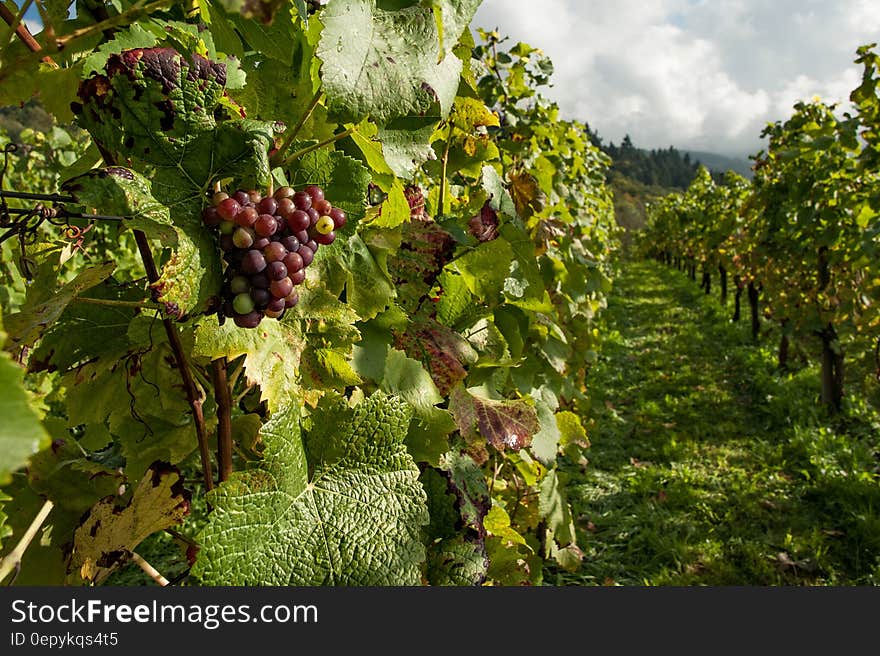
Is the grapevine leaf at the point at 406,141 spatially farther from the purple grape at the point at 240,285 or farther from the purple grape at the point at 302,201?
the purple grape at the point at 240,285

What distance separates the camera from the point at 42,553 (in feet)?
3.93

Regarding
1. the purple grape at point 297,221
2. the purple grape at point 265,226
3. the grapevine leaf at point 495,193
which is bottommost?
the purple grape at point 265,226

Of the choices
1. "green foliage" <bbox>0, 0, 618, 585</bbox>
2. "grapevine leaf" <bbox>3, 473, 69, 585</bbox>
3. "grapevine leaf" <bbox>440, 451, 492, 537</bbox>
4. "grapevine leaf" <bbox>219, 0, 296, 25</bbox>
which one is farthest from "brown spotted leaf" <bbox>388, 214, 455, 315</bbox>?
"grapevine leaf" <bbox>219, 0, 296, 25</bbox>

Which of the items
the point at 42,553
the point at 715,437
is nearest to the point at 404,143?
the point at 42,553

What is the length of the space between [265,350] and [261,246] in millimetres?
203

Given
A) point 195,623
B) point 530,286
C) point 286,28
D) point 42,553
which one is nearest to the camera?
point 195,623

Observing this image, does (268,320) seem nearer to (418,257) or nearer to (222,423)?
(222,423)

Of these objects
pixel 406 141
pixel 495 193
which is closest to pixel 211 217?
pixel 406 141

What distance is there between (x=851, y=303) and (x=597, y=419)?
2.63m

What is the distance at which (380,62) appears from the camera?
80 cm

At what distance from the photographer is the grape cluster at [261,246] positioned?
0.72 meters

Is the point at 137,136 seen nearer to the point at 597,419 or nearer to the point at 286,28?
the point at 286,28

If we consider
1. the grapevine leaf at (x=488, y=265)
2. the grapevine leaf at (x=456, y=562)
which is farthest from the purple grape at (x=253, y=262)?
the grapevine leaf at (x=488, y=265)

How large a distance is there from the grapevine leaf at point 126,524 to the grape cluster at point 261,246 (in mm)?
444
